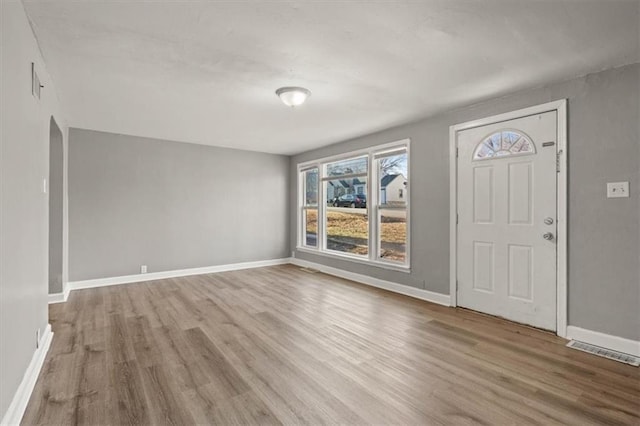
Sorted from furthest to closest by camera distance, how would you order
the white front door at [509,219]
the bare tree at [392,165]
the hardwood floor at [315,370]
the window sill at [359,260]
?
1. the bare tree at [392,165]
2. the window sill at [359,260]
3. the white front door at [509,219]
4. the hardwood floor at [315,370]

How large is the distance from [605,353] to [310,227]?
197 inches

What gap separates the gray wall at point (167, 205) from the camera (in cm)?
496

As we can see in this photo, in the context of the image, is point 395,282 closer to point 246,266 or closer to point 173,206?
point 246,266

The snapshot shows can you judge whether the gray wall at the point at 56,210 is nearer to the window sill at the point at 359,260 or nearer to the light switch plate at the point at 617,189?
the window sill at the point at 359,260

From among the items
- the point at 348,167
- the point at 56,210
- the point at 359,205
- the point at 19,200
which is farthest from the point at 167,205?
the point at 19,200

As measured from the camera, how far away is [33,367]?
2.23 meters

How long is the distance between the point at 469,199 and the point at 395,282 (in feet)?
5.42

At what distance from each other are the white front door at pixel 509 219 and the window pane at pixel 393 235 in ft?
3.10

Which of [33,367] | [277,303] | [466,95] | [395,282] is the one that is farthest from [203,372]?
[466,95]

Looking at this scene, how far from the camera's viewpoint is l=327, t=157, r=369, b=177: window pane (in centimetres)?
543

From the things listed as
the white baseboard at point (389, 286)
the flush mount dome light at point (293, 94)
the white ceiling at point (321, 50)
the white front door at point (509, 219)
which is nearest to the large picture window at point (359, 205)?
the white baseboard at point (389, 286)

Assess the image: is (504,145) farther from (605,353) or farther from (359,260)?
(359,260)

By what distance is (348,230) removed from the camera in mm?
5891

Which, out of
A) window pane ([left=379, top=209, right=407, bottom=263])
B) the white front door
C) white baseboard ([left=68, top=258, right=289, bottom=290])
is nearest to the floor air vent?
the white front door
